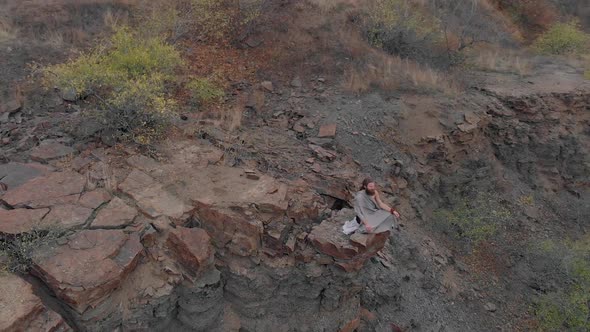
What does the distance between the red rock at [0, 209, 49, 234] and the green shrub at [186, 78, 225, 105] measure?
4114 millimetres

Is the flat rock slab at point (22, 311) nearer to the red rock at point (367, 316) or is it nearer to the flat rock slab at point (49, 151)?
the flat rock slab at point (49, 151)

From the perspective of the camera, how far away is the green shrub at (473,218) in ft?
29.1

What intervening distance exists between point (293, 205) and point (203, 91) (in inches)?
146

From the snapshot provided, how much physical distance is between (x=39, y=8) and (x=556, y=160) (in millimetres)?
13318

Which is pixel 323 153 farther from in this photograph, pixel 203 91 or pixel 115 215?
pixel 115 215

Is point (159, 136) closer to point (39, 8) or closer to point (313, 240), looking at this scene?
point (313, 240)

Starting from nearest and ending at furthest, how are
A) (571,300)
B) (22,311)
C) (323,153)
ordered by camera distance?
1. (22,311)
2. (571,300)
3. (323,153)

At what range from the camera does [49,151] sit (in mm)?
6527

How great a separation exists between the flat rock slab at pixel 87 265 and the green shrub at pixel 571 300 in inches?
274

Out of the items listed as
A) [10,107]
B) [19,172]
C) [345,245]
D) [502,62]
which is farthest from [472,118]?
[10,107]

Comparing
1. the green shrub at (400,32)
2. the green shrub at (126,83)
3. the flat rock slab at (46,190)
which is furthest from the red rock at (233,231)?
the green shrub at (400,32)

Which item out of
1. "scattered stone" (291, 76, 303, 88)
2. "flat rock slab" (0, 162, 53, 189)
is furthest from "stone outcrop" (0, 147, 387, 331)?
"scattered stone" (291, 76, 303, 88)

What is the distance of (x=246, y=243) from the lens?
19.1 feet

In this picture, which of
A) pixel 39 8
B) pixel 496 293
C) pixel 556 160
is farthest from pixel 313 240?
pixel 39 8
